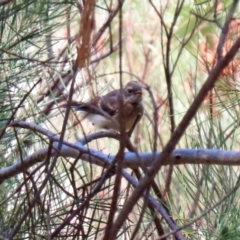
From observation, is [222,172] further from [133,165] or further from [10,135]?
[10,135]

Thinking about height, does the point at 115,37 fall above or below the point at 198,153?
above

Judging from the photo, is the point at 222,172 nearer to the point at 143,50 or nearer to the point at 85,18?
the point at 85,18

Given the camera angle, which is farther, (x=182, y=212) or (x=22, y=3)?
(x=22, y=3)

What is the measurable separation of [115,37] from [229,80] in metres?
2.05

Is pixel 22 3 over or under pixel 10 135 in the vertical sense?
over

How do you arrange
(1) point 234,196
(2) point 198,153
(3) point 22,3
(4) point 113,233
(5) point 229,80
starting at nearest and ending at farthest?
(4) point 113,233
(2) point 198,153
(1) point 234,196
(5) point 229,80
(3) point 22,3

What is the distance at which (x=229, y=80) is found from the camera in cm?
126

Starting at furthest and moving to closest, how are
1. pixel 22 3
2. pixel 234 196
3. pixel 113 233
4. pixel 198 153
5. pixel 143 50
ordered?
pixel 143 50
pixel 22 3
pixel 234 196
pixel 198 153
pixel 113 233

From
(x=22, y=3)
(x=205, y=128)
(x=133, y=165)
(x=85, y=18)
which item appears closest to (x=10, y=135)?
(x=22, y=3)

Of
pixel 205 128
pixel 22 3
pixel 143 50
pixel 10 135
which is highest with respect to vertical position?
pixel 143 50

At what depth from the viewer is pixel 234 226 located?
98 cm

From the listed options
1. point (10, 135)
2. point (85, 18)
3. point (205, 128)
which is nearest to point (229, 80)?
point (205, 128)

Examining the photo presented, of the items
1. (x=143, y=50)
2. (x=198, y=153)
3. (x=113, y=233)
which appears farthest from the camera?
(x=143, y=50)

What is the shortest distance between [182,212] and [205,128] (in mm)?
204
